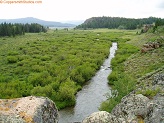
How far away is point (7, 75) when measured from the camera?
48.8m

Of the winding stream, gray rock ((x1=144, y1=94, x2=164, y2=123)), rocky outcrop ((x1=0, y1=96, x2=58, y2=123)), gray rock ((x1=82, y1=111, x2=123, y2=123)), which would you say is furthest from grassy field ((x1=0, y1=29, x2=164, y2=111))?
rocky outcrop ((x1=0, y1=96, x2=58, y2=123))

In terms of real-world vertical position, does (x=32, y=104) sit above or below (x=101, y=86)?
above

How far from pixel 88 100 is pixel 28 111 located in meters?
27.2

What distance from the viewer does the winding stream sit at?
31.9 metres

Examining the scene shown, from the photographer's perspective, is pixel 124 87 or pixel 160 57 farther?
pixel 160 57

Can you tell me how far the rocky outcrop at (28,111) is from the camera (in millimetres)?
10289

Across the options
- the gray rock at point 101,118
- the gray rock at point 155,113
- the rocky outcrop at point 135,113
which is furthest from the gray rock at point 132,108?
the gray rock at point 101,118

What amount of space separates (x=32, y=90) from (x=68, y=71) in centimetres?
1382

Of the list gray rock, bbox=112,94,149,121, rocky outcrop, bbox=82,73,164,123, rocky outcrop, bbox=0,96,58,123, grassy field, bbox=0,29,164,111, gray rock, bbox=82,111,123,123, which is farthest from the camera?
grassy field, bbox=0,29,164,111

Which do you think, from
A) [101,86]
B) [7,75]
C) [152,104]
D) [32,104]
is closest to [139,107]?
[152,104]

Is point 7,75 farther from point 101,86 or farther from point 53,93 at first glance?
point 101,86

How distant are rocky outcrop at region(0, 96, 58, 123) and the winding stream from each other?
19.6 meters

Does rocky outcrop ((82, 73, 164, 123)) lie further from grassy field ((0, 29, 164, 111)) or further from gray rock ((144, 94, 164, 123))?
grassy field ((0, 29, 164, 111))

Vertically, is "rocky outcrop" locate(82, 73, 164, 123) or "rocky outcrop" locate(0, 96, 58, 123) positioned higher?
"rocky outcrop" locate(0, 96, 58, 123)
